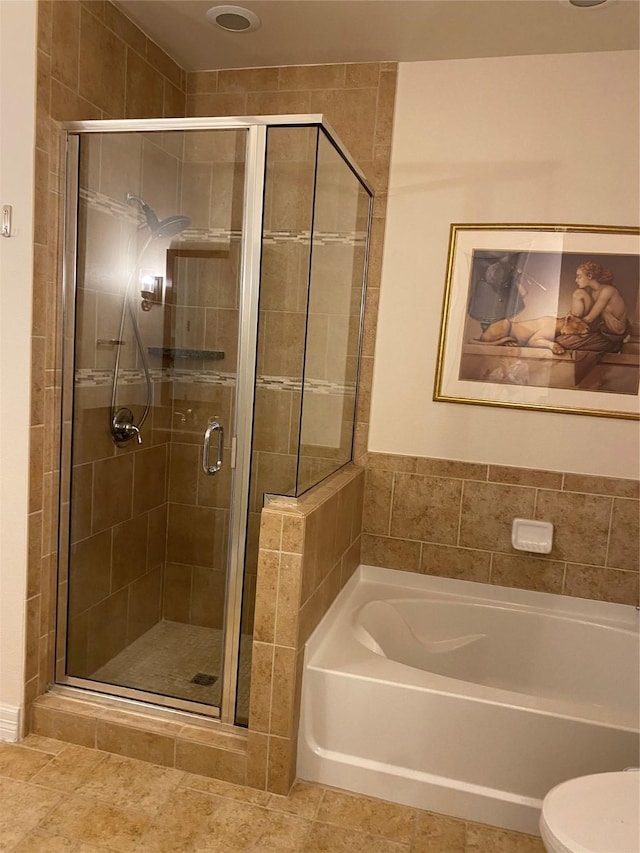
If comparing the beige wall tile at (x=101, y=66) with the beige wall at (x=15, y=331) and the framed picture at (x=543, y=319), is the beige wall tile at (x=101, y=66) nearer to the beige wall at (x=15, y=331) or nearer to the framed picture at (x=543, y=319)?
the beige wall at (x=15, y=331)

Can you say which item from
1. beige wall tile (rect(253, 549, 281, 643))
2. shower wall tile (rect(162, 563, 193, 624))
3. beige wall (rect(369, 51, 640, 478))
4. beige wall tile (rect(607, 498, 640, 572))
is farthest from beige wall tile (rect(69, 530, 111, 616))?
beige wall tile (rect(607, 498, 640, 572))

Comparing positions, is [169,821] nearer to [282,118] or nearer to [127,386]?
[127,386]

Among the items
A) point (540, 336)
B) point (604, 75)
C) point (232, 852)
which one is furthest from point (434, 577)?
point (604, 75)

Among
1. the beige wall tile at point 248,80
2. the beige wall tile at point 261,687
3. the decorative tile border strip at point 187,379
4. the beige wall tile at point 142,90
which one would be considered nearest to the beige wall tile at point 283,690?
the beige wall tile at point 261,687

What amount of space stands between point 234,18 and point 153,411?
5.02 ft

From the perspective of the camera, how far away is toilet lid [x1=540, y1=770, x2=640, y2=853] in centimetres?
143

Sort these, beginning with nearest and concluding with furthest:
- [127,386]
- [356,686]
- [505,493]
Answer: [356,686] < [127,386] < [505,493]

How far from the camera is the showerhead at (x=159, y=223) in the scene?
223 cm

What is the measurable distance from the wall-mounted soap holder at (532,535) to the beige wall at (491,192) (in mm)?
246

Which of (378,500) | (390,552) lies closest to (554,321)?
(378,500)

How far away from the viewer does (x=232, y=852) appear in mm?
1915

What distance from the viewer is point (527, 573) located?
2.89 meters

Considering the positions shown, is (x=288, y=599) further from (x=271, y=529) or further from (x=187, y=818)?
(x=187, y=818)

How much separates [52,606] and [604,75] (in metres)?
2.94
